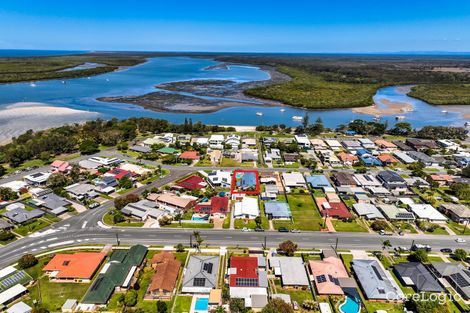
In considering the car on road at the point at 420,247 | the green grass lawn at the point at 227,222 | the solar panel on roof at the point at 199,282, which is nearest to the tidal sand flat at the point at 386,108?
the car on road at the point at 420,247

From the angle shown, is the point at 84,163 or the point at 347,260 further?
the point at 84,163

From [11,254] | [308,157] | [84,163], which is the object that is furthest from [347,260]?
[84,163]

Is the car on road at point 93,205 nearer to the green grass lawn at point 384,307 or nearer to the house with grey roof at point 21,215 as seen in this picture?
the house with grey roof at point 21,215

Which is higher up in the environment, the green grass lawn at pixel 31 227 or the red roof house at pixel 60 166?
the red roof house at pixel 60 166

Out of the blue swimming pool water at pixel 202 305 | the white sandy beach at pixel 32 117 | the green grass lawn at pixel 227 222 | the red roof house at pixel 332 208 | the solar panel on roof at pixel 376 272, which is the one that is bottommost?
the blue swimming pool water at pixel 202 305

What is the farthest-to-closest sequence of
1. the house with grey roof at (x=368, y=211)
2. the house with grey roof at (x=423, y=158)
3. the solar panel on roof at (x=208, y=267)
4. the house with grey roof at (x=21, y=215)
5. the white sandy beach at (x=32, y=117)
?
the white sandy beach at (x=32, y=117), the house with grey roof at (x=423, y=158), the house with grey roof at (x=368, y=211), the house with grey roof at (x=21, y=215), the solar panel on roof at (x=208, y=267)

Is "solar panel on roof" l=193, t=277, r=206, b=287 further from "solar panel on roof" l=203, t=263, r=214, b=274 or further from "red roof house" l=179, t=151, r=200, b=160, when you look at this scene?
"red roof house" l=179, t=151, r=200, b=160

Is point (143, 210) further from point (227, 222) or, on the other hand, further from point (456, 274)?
point (456, 274)

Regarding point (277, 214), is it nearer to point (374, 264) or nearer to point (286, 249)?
point (286, 249)
